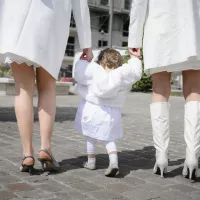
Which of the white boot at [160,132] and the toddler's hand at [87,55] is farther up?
the toddler's hand at [87,55]

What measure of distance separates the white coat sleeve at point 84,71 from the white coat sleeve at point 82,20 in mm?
148

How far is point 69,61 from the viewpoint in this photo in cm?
3102

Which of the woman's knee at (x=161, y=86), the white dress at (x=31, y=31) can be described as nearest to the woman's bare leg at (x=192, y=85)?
the woman's knee at (x=161, y=86)

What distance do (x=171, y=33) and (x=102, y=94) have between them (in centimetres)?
71

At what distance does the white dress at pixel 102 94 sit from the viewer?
2.92m

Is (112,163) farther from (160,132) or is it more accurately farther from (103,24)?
(103,24)

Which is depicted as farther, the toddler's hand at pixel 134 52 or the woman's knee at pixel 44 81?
the toddler's hand at pixel 134 52

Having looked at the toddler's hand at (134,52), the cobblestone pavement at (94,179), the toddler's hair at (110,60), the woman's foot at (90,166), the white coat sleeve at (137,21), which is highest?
the white coat sleeve at (137,21)

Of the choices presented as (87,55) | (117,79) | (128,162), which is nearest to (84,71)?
(87,55)

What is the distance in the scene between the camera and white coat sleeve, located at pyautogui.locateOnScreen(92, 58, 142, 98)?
291cm

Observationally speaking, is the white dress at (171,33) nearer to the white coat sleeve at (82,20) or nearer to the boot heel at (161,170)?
the white coat sleeve at (82,20)

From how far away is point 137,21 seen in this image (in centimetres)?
295

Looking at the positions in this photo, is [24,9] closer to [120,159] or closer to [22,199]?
[22,199]

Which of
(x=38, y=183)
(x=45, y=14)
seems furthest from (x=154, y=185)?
(x=45, y=14)
